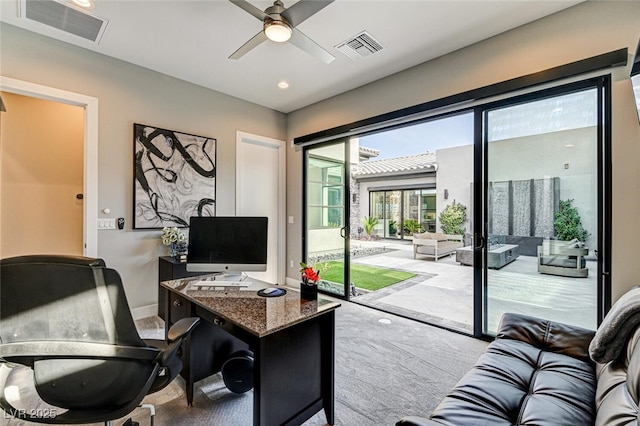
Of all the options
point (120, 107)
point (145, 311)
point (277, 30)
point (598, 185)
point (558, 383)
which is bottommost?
point (145, 311)

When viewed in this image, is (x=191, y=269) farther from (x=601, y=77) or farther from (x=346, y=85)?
(x=601, y=77)

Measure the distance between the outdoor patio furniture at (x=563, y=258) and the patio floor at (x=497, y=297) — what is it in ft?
0.15

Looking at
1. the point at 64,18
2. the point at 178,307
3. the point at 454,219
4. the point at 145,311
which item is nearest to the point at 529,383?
the point at 178,307

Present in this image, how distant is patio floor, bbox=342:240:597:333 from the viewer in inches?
96.5

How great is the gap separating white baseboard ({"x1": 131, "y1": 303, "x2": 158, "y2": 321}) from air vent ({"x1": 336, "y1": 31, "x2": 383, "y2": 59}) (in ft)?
12.2

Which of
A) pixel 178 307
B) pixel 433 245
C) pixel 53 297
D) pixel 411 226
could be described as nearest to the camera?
pixel 53 297

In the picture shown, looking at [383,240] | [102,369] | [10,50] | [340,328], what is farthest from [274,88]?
[383,240]

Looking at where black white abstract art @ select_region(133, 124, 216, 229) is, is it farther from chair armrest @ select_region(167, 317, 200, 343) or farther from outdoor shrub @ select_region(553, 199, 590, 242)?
outdoor shrub @ select_region(553, 199, 590, 242)

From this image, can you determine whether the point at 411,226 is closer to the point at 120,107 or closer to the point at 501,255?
the point at 501,255

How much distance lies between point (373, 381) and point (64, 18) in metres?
4.08

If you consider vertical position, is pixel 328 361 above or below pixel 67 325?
below

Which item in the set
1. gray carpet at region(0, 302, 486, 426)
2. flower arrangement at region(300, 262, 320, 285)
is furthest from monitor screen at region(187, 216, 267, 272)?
gray carpet at region(0, 302, 486, 426)

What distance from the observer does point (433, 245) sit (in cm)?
767

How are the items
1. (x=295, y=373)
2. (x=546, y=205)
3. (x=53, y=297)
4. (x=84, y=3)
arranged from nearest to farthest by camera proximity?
(x=53, y=297) < (x=295, y=373) < (x=84, y=3) < (x=546, y=205)
